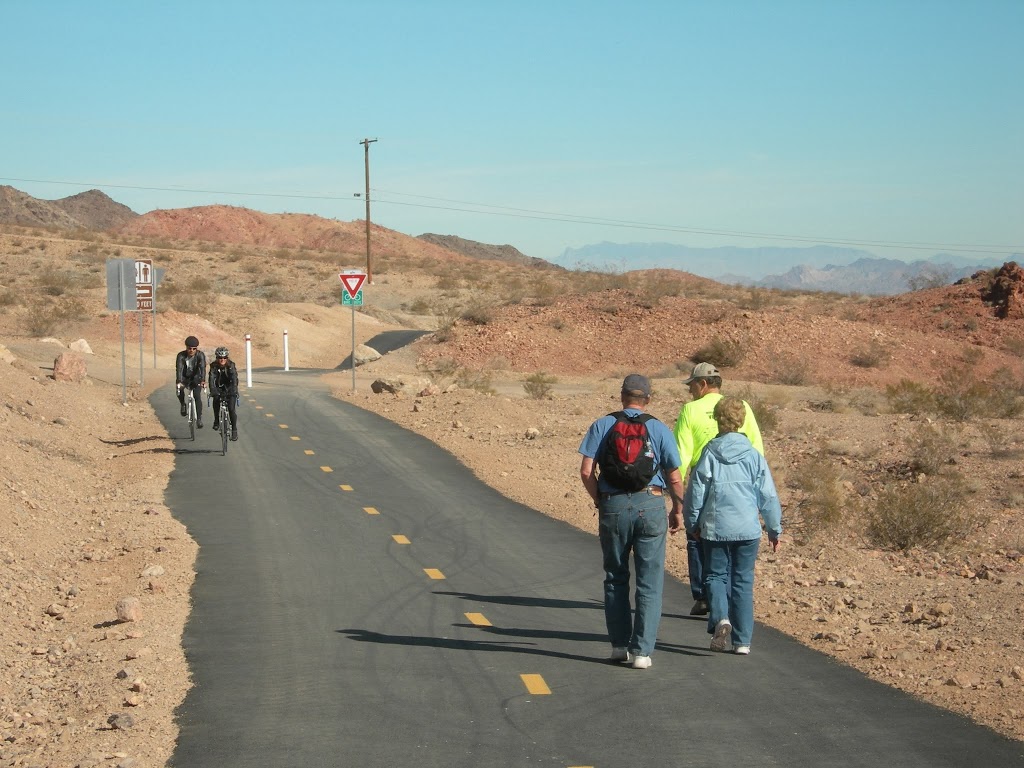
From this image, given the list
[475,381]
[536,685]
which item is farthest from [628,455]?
[475,381]

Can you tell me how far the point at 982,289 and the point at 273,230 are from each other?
10952 centimetres

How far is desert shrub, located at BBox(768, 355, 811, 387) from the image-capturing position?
132 ft

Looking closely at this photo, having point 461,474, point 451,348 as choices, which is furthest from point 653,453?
point 451,348

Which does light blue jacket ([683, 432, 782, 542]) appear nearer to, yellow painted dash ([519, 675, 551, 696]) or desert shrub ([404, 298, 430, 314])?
yellow painted dash ([519, 675, 551, 696])

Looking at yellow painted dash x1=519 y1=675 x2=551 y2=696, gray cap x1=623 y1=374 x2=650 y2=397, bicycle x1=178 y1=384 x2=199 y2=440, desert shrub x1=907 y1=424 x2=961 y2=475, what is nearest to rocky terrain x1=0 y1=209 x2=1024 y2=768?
desert shrub x1=907 y1=424 x2=961 y2=475

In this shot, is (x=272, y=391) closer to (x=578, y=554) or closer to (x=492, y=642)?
(x=578, y=554)

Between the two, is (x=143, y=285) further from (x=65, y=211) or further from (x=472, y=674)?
(x=65, y=211)

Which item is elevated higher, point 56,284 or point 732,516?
point 56,284

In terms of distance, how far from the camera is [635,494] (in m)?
7.31

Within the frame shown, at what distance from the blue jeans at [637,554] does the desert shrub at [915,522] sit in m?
7.04

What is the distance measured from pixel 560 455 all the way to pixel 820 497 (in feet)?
16.8

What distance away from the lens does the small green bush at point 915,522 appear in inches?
535

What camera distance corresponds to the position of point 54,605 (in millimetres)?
9539

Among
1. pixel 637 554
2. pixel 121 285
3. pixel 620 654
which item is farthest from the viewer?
pixel 121 285
